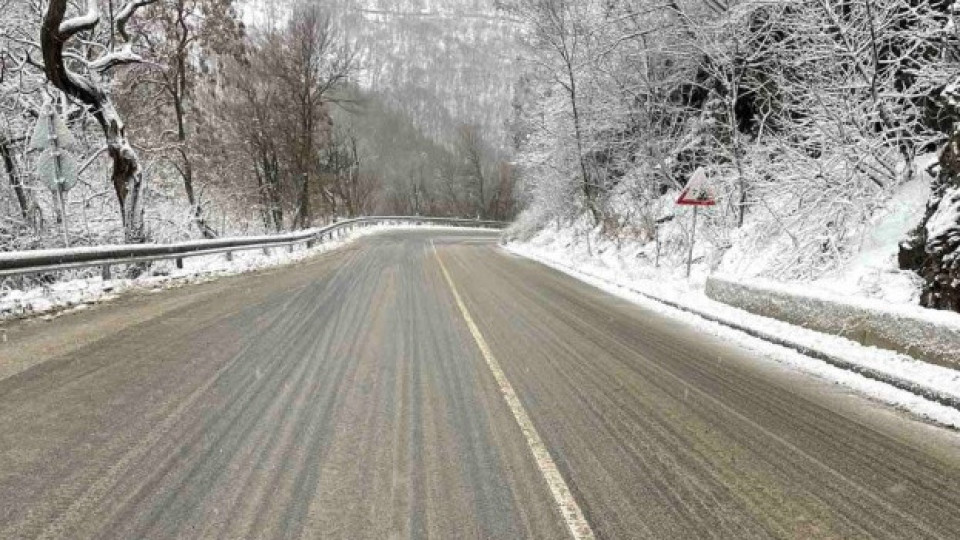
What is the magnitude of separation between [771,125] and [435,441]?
1852cm

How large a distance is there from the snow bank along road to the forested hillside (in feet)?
14.7

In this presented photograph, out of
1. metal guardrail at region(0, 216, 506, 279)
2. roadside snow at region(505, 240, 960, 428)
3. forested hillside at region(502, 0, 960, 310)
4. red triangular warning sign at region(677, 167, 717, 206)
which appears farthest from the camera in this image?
red triangular warning sign at region(677, 167, 717, 206)

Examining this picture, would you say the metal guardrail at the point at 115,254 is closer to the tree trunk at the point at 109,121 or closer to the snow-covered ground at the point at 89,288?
the snow-covered ground at the point at 89,288

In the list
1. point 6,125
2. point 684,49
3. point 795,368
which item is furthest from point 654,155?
point 6,125

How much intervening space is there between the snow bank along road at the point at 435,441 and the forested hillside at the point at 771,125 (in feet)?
14.7

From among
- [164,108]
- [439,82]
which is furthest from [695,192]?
[439,82]

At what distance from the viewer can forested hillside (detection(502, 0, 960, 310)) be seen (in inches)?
430

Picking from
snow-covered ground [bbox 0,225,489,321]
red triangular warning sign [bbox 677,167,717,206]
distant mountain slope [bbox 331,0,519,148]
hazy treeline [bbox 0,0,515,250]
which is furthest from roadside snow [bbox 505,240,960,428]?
distant mountain slope [bbox 331,0,519,148]

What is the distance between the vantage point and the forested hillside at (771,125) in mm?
10922

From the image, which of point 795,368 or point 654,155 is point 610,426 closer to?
point 795,368

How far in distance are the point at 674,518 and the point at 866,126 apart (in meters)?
11.9

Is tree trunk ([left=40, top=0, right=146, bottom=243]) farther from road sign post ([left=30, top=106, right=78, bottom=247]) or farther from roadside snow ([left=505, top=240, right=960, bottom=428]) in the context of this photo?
roadside snow ([left=505, top=240, right=960, bottom=428])

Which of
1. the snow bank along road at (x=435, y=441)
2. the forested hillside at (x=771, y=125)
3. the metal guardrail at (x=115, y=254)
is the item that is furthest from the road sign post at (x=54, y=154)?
the forested hillside at (x=771, y=125)

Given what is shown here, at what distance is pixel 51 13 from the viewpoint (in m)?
13.4
